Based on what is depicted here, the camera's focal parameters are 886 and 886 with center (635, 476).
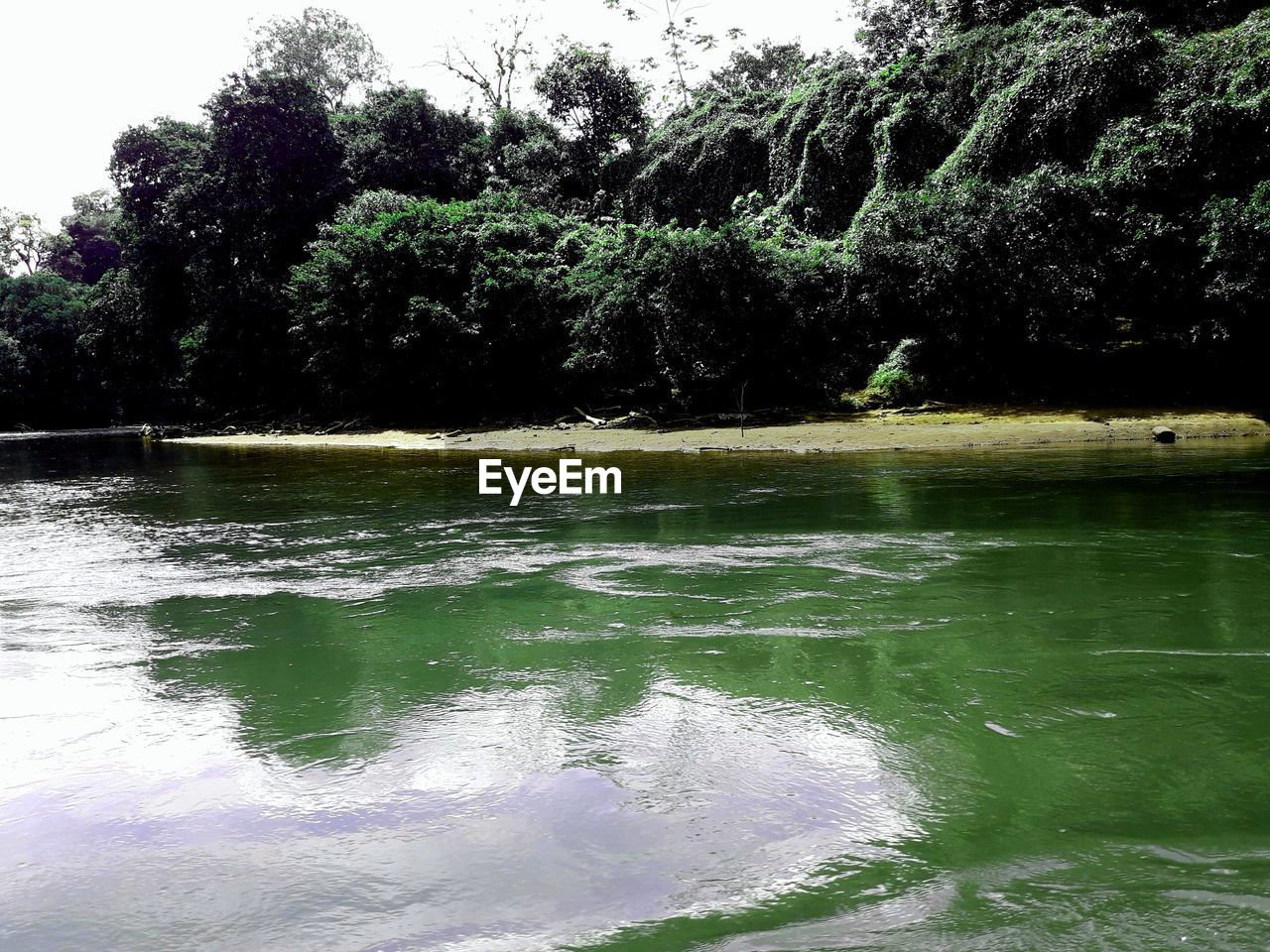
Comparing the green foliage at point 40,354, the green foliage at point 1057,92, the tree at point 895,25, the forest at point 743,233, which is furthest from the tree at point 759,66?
the green foliage at point 40,354

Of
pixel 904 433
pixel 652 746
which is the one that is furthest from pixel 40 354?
pixel 652 746

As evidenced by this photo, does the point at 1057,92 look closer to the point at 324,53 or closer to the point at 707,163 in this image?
the point at 707,163

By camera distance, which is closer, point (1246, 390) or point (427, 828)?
point (427, 828)

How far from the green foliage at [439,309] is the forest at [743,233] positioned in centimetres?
9

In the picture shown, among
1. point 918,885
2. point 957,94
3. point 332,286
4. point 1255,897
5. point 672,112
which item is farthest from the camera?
point 672,112

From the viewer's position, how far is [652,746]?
3264mm

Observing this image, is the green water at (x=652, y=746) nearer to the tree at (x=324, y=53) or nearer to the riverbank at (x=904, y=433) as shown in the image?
the riverbank at (x=904, y=433)

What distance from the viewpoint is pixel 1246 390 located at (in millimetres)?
17125

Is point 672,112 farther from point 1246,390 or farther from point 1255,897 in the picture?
point 1255,897

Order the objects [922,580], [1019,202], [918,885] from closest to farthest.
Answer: [918,885] → [922,580] → [1019,202]

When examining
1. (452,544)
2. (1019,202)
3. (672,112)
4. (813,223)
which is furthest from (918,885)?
(672,112)

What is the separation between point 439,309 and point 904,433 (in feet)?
→ 39.6

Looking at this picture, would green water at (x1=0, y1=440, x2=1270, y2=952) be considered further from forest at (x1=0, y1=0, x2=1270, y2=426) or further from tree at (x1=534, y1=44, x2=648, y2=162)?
tree at (x1=534, y1=44, x2=648, y2=162)

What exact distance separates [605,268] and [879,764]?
19226mm
